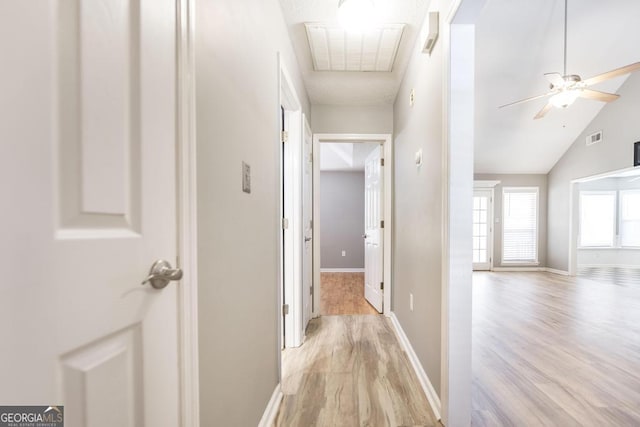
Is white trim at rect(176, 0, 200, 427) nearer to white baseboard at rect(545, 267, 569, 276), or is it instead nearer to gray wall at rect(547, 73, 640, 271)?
gray wall at rect(547, 73, 640, 271)

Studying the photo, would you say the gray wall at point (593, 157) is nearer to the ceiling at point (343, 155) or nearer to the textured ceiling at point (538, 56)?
the textured ceiling at point (538, 56)

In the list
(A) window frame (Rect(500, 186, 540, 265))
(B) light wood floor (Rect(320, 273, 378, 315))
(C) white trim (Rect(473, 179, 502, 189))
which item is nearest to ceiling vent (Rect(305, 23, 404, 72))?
(B) light wood floor (Rect(320, 273, 378, 315))

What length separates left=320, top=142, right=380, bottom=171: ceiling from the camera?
5.19m

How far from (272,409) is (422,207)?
1.54 metres

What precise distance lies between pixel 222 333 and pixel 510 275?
694 cm

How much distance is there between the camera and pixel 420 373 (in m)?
1.96

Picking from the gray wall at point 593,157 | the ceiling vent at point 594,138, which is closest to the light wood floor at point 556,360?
the gray wall at point 593,157

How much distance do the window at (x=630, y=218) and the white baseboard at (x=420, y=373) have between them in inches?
314

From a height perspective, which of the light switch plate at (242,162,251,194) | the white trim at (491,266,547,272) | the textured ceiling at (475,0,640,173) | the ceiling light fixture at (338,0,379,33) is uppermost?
the textured ceiling at (475,0,640,173)

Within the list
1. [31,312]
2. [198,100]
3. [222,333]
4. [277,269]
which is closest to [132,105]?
[198,100]

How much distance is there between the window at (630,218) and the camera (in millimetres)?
6965

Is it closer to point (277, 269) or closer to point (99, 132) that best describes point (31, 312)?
point (99, 132)
